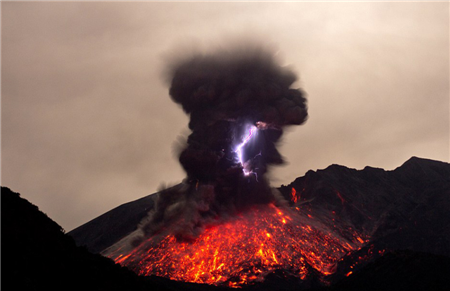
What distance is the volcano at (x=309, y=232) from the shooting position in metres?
87.6

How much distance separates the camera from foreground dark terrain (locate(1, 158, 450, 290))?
37156 mm

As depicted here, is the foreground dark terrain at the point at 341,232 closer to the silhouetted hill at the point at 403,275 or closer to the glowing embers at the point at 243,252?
the silhouetted hill at the point at 403,275

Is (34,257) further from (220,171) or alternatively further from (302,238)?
(302,238)

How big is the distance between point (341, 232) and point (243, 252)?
25543mm

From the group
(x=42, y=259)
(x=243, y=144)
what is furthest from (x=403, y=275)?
(x=42, y=259)

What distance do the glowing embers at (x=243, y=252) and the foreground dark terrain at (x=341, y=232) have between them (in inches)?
160

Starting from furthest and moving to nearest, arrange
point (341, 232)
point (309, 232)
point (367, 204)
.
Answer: point (367, 204)
point (341, 232)
point (309, 232)

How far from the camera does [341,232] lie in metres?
108

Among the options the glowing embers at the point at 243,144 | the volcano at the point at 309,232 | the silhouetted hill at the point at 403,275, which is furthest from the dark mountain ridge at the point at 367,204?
the silhouetted hill at the point at 403,275

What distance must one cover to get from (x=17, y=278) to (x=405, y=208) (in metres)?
98.3

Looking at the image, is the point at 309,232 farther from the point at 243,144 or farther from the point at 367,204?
the point at 367,204

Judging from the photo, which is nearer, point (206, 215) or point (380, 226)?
point (206, 215)

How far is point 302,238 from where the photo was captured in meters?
99.2

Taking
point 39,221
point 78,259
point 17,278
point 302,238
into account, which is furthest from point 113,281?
point 302,238
